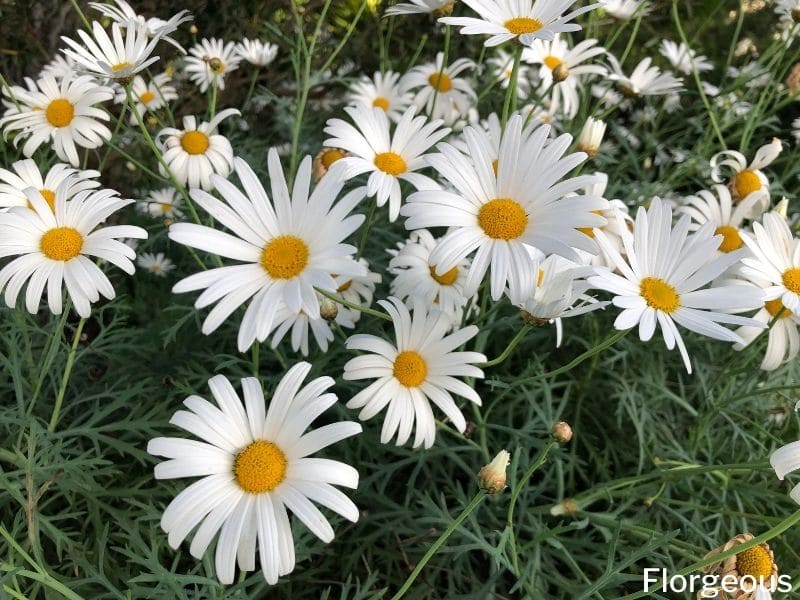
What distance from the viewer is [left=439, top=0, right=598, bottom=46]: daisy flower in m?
1.36

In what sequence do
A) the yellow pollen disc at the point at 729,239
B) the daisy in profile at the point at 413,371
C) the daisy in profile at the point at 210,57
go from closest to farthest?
the daisy in profile at the point at 413,371 → the yellow pollen disc at the point at 729,239 → the daisy in profile at the point at 210,57

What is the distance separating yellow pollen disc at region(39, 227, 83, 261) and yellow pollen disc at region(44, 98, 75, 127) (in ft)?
2.06

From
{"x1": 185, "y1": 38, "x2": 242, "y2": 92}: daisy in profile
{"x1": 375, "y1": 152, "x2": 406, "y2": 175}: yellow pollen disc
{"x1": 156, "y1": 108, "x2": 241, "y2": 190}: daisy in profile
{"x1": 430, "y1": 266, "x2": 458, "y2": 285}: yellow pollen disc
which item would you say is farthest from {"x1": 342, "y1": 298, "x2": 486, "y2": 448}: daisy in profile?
{"x1": 185, "y1": 38, "x2": 242, "y2": 92}: daisy in profile

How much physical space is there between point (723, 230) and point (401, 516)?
1214 millimetres

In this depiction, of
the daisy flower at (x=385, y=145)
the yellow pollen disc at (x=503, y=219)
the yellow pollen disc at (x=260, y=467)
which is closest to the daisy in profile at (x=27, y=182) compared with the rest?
the daisy flower at (x=385, y=145)

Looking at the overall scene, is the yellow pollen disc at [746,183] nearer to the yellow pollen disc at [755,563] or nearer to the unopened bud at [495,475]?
the yellow pollen disc at [755,563]

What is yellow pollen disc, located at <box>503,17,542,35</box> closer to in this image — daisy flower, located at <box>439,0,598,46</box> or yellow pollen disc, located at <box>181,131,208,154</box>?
daisy flower, located at <box>439,0,598,46</box>

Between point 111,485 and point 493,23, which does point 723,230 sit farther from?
point 111,485

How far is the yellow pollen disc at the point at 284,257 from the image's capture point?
1.18 metres

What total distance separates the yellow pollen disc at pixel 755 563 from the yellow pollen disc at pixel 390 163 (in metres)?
1.10

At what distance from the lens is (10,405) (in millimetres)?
1789

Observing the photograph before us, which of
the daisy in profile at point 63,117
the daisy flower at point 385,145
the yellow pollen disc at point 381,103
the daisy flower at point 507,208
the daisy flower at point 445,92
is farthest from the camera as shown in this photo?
the yellow pollen disc at point 381,103

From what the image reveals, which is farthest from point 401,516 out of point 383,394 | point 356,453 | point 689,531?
point 689,531

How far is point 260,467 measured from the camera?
1108mm
